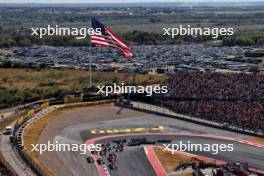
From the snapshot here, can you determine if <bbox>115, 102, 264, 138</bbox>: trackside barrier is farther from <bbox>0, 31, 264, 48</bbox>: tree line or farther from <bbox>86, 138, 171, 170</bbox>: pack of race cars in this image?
<bbox>0, 31, 264, 48</bbox>: tree line

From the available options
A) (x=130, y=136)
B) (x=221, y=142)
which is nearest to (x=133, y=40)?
(x=130, y=136)

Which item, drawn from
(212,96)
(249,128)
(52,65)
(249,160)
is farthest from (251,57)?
(249,160)

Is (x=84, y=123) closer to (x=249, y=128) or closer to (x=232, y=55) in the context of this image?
(x=249, y=128)

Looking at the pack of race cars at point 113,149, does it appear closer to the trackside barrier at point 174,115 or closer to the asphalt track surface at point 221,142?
the asphalt track surface at point 221,142

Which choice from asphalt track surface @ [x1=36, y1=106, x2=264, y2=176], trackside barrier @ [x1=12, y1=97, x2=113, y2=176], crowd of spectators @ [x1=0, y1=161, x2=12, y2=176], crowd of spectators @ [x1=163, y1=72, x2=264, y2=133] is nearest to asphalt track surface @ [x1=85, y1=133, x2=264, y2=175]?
asphalt track surface @ [x1=36, y1=106, x2=264, y2=176]

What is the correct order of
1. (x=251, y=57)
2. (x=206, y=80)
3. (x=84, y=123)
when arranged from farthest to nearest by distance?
(x=251, y=57) < (x=206, y=80) < (x=84, y=123)
